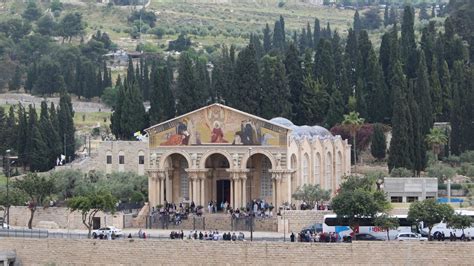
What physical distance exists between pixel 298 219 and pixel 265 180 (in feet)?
23.6

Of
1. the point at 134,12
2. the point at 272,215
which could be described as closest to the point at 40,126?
the point at 272,215

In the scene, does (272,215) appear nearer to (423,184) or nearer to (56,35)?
(423,184)

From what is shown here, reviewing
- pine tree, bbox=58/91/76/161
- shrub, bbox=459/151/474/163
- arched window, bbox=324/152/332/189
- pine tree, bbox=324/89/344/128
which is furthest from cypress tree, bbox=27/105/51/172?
shrub, bbox=459/151/474/163

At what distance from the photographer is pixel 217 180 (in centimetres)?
7219

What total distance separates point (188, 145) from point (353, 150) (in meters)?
16.8

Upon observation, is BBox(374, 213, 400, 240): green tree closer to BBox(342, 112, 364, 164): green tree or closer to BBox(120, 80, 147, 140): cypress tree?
BBox(342, 112, 364, 164): green tree

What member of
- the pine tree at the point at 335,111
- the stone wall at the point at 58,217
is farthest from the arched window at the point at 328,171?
the stone wall at the point at 58,217

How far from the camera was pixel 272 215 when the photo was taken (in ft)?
221

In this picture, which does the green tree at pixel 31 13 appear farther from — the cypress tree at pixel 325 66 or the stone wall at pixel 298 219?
the stone wall at pixel 298 219

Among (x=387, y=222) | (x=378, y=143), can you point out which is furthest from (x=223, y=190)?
(x=387, y=222)

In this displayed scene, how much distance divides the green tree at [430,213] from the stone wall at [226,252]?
3275 millimetres

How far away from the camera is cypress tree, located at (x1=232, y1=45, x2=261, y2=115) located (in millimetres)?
85188

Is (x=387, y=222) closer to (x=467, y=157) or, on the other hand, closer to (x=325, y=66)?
(x=467, y=157)

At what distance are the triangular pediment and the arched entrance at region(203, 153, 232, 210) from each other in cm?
129
